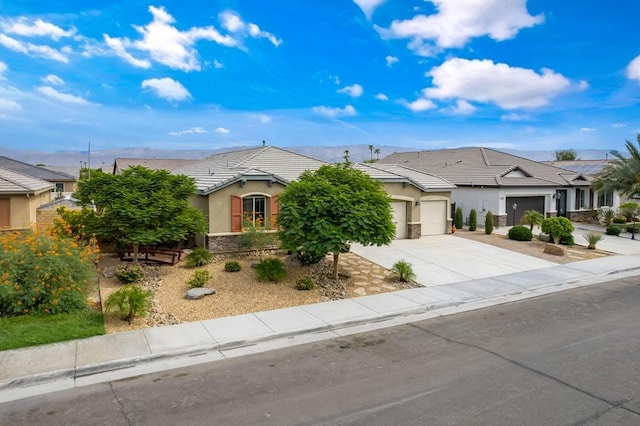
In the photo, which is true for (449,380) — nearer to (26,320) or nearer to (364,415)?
(364,415)

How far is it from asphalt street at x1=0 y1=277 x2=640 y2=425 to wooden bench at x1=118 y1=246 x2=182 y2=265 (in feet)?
28.0

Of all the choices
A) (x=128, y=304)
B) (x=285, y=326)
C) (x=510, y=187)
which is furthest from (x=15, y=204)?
(x=510, y=187)

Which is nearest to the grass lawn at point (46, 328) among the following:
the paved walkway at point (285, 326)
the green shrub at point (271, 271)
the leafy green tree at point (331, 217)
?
the paved walkway at point (285, 326)

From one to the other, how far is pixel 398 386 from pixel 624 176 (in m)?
28.0

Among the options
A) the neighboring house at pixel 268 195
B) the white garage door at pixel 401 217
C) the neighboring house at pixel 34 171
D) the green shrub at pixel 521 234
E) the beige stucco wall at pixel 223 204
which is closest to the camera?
the beige stucco wall at pixel 223 204

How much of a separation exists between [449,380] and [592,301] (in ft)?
24.6

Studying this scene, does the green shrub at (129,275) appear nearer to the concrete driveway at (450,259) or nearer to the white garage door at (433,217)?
the concrete driveway at (450,259)

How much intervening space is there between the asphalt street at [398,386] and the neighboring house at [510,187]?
738 inches

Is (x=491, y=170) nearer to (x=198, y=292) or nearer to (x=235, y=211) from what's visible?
(x=235, y=211)

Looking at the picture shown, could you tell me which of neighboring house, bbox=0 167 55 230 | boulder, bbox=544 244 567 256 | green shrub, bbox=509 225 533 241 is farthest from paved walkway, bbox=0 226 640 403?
neighboring house, bbox=0 167 55 230

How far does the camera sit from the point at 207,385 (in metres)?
7.11

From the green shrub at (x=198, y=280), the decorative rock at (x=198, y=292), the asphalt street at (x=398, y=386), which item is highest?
the green shrub at (x=198, y=280)

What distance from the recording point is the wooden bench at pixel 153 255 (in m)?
15.6

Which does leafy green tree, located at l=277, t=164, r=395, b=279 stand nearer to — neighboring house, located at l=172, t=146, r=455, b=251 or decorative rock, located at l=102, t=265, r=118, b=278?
neighboring house, located at l=172, t=146, r=455, b=251
